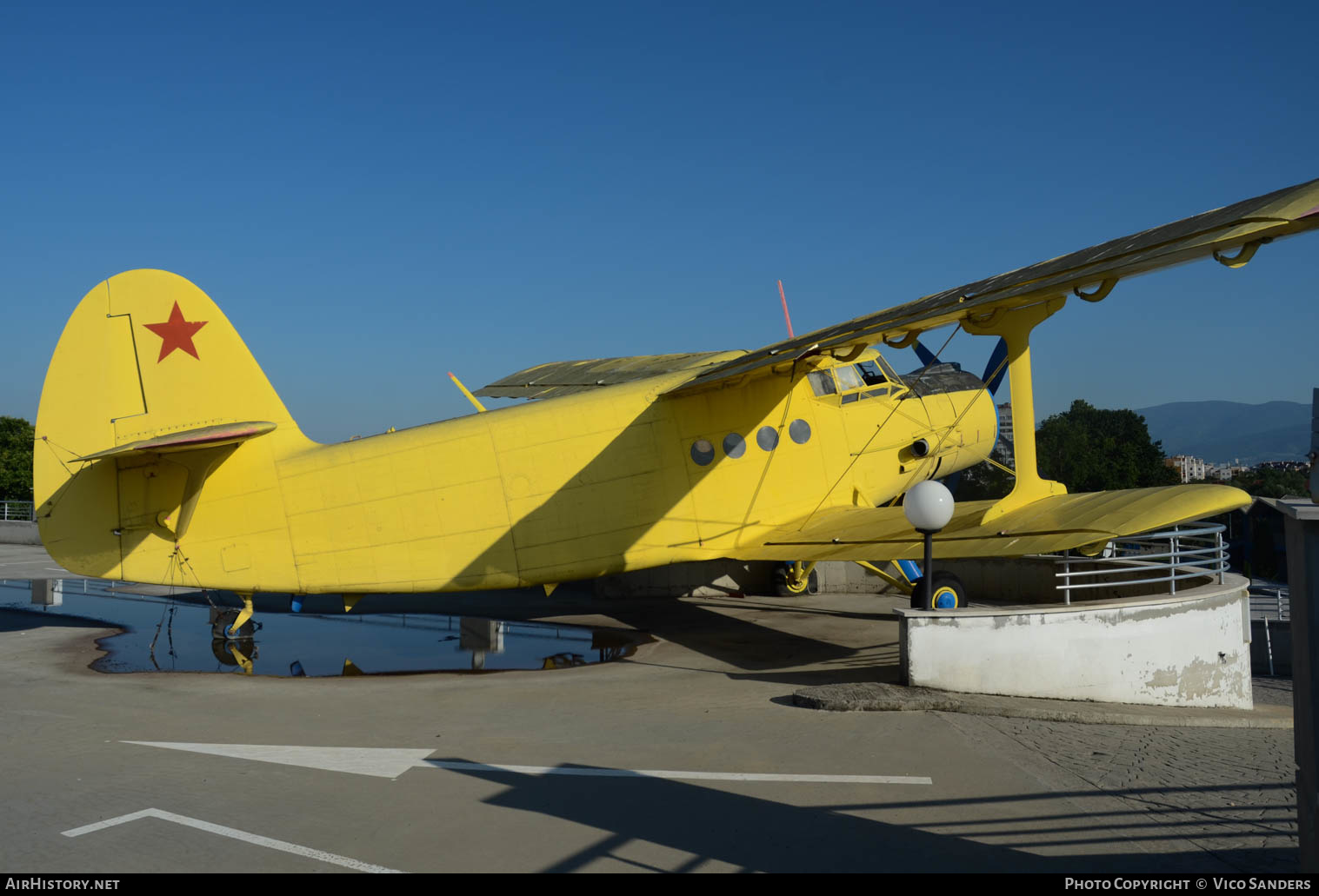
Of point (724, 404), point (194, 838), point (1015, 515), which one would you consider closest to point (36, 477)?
point (194, 838)

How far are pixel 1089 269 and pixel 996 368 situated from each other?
28.2 feet

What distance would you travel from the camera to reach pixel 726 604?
57.9ft

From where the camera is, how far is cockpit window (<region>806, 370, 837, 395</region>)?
45.7 ft

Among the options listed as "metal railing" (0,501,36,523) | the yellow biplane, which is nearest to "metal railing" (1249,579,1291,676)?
the yellow biplane

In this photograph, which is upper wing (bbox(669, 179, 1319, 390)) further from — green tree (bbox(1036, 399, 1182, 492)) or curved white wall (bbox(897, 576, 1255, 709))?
green tree (bbox(1036, 399, 1182, 492))

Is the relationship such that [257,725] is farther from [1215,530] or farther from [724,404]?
[1215,530]

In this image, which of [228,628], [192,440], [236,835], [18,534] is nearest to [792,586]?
[228,628]

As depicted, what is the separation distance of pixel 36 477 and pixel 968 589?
16260mm

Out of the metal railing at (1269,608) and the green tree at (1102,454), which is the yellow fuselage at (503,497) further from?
the green tree at (1102,454)

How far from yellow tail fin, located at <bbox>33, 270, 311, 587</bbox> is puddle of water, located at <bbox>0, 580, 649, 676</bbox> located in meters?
1.56

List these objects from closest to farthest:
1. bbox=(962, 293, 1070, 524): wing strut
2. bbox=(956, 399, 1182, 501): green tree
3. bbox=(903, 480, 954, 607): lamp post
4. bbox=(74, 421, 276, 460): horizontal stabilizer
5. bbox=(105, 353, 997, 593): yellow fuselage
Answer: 1. bbox=(903, 480, 954, 607): lamp post
2. bbox=(962, 293, 1070, 524): wing strut
3. bbox=(74, 421, 276, 460): horizontal stabilizer
4. bbox=(105, 353, 997, 593): yellow fuselage
5. bbox=(956, 399, 1182, 501): green tree

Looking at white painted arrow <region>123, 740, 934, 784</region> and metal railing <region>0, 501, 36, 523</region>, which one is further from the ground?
metal railing <region>0, 501, 36, 523</region>

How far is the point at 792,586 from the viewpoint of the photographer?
17297 mm

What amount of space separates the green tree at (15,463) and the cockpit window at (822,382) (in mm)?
62795
